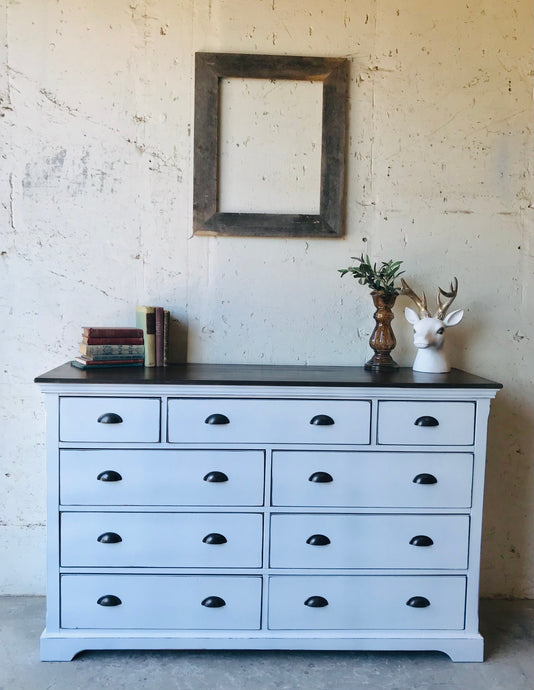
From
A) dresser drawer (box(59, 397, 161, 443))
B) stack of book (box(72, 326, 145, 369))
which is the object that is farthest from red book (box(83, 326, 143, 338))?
dresser drawer (box(59, 397, 161, 443))

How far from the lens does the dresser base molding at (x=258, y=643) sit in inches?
88.7

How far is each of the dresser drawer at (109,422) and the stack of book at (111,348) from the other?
0.26 meters

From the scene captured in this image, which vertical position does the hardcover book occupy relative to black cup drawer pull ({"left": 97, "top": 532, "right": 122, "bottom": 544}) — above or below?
above

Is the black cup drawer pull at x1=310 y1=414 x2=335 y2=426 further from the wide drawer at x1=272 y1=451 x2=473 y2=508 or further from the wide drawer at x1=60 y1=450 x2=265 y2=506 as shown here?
the wide drawer at x1=60 y1=450 x2=265 y2=506

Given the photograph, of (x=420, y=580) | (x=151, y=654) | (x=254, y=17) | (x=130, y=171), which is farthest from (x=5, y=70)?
(x=420, y=580)

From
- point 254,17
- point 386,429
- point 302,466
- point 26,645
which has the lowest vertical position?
point 26,645

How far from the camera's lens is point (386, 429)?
2252 millimetres

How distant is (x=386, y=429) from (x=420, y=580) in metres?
0.61

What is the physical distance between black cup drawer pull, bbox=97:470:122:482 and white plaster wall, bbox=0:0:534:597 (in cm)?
65

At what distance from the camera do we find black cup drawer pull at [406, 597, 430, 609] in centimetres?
228

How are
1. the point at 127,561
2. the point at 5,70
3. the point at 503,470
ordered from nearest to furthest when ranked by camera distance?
1. the point at 127,561
2. the point at 5,70
3. the point at 503,470

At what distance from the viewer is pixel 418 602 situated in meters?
2.28

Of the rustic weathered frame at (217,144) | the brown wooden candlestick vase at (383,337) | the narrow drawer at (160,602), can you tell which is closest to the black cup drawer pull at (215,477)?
the narrow drawer at (160,602)

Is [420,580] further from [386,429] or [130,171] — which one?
[130,171]
